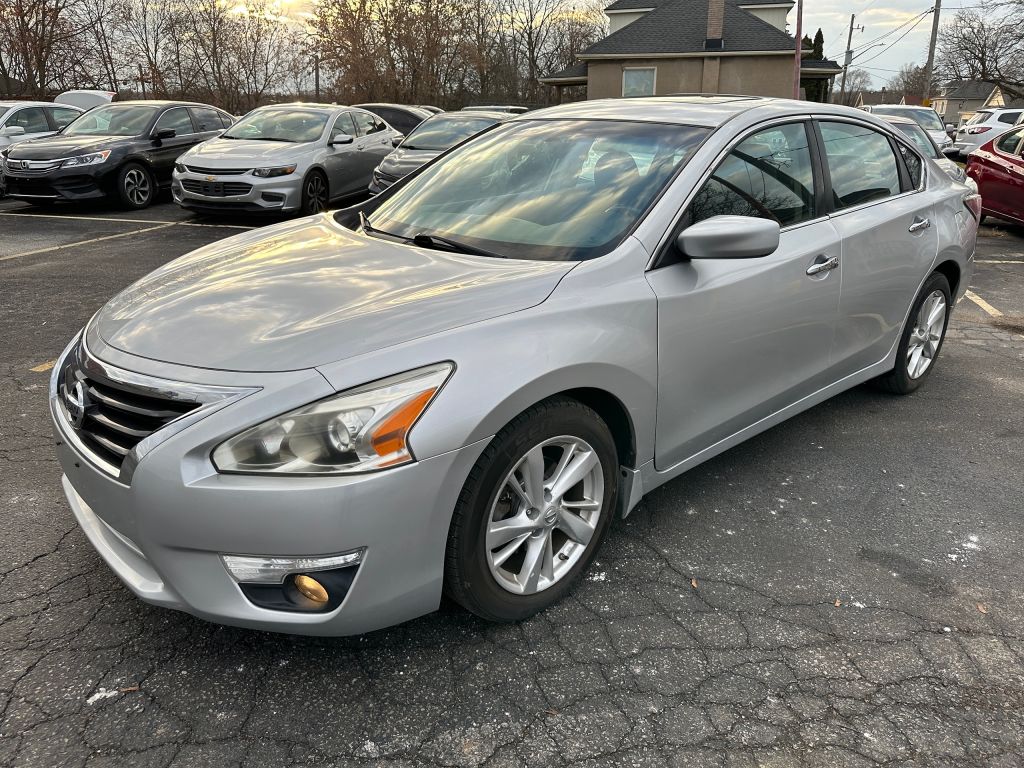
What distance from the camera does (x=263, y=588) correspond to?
2.07 metres

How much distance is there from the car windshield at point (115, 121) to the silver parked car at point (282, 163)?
167cm

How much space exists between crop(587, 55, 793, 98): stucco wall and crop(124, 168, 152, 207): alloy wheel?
22.0 meters

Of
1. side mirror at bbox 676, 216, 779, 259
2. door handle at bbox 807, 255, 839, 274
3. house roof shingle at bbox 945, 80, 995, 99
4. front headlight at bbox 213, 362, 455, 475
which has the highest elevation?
house roof shingle at bbox 945, 80, 995, 99

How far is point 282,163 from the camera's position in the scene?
10.1m

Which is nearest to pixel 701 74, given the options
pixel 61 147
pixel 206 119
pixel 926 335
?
pixel 206 119

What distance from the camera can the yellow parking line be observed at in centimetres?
671

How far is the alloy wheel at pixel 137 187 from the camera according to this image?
37.7 ft

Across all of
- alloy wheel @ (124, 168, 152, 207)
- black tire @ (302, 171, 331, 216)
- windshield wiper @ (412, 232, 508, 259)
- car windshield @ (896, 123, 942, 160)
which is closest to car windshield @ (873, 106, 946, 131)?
car windshield @ (896, 123, 942, 160)

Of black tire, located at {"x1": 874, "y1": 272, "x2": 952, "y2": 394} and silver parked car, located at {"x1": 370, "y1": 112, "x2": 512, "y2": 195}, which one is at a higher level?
silver parked car, located at {"x1": 370, "y1": 112, "x2": 512, "y2": 195}

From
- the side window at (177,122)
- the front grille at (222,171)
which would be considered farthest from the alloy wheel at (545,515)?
the side window at (177,122)

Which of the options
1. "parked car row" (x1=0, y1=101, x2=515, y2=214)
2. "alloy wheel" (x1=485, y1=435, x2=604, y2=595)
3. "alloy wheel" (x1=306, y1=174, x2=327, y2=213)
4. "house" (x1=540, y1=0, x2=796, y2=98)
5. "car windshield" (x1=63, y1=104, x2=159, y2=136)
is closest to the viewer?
"alloy wheel" (x1=485, y1=435, x2=604, y2=595)

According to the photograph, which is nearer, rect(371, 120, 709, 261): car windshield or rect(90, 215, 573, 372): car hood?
rect(90, 215, 573, 372): car hood

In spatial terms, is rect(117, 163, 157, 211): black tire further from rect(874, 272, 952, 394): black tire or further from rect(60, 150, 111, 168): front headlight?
rect(874, 272, 952, 394): black tire

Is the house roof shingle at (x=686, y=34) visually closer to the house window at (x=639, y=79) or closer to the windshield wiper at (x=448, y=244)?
the house window at (x=639, y=79)
